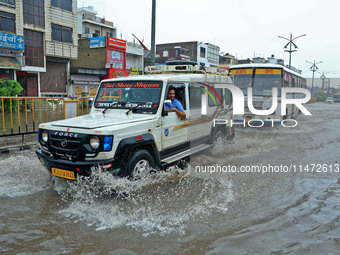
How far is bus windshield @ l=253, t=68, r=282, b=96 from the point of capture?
14.0m

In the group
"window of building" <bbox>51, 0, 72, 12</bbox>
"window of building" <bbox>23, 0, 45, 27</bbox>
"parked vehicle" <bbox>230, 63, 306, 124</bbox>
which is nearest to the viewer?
"parked vehicle" <bbox>230, 63, 306, 124</bbox>

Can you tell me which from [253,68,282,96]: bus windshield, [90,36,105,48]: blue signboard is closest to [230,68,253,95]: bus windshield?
[253,68,282,96]: bus windshield

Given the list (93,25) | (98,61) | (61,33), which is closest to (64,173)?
(61,33)

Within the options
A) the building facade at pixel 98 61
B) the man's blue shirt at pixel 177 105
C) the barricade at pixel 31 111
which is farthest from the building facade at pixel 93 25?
the man's blue shirt at pixel 177 105

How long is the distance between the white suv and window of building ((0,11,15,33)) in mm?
17460

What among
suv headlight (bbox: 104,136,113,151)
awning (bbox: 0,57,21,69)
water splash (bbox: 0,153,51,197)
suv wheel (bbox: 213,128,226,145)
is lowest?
water splash (bbox: 0,153,51,197)

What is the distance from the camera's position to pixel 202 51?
5197cm

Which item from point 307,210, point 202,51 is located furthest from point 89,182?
point 202,51

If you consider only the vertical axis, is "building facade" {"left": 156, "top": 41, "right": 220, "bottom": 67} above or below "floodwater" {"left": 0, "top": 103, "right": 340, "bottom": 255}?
above

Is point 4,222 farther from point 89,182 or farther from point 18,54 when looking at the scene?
point 18,54

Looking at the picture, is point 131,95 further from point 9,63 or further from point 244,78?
point 9,63

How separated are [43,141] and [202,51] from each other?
49.2 m

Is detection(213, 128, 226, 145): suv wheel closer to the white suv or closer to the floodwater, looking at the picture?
the white suv

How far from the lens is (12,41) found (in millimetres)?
20453
